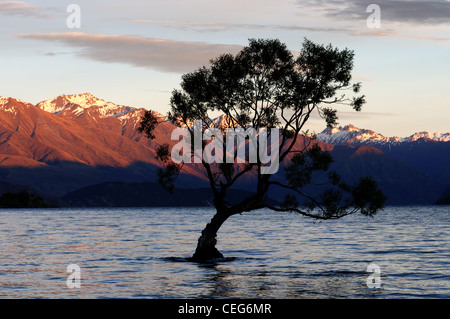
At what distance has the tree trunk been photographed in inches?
2467

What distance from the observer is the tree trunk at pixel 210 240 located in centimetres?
6266

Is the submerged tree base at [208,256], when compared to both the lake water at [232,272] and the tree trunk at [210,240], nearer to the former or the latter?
the tree trunk at [210,240]

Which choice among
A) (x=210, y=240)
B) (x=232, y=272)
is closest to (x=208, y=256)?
(x=210, y=240)

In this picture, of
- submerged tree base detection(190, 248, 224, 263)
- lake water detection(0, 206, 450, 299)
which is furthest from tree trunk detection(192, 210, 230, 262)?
lake water detection(0, 206, 450, 299)

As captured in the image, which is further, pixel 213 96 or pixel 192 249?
pixel 192 249

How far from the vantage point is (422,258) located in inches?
2908

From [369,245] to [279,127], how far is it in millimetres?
42204

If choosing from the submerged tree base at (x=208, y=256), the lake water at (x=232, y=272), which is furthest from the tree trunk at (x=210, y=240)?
the lake water at (x=232, y=272)

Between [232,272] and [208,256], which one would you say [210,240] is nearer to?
[208,256]

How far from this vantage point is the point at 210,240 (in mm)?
64562

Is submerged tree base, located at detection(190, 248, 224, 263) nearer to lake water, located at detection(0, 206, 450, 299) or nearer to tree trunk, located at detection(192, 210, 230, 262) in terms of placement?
tree trunk, located at detection(192, 210, 230, 262)

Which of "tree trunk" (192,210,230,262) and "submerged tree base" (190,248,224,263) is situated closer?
"tree trunk" (192,210,230,262)
